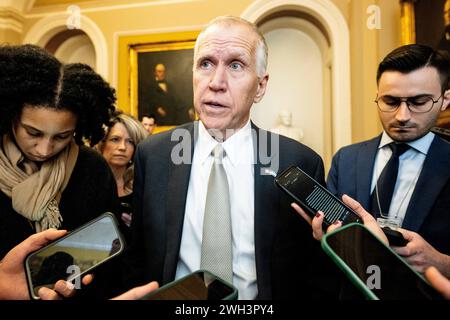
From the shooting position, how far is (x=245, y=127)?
1.44 m

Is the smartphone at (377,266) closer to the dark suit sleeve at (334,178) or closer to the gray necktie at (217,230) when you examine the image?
the gray necktie at (217,230)

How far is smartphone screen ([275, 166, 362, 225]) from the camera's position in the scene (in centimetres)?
105

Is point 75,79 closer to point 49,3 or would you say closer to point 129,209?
point 129,209

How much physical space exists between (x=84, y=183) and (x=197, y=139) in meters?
0.56

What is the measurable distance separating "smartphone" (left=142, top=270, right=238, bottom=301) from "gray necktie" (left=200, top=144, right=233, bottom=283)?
454 millimetres

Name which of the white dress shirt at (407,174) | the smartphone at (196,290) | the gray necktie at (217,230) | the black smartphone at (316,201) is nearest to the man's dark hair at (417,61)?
the white dress shirt at (407,174)

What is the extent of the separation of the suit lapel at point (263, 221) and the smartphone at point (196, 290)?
51cm

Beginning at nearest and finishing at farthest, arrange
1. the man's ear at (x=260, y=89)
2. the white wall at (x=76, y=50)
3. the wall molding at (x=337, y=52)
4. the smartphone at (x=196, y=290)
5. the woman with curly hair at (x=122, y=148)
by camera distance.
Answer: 1. the smartphone at (x=196, y=290)
2. the man's ear at (x=260, y=89)
3. the woman with curly hair at (x=122, y=148)
4. the wall molding at (x=337, y=52)
5. the white wall at (x=76, y=50)

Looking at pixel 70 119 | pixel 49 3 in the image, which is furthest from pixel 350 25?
pixel 49 3

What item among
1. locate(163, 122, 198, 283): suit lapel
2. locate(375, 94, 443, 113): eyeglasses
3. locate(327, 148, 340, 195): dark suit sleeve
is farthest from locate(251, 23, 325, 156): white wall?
locate(163, 122, 198, 283): suit lapel

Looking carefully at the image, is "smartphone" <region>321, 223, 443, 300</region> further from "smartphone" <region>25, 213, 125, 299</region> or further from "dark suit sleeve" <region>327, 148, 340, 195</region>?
"dark suit sleeve" <region>327, 148, 340, 195</region>

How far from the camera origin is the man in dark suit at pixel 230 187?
4.07 feet

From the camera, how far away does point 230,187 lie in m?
1.33

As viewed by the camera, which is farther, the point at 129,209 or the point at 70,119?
the point at 129,209
